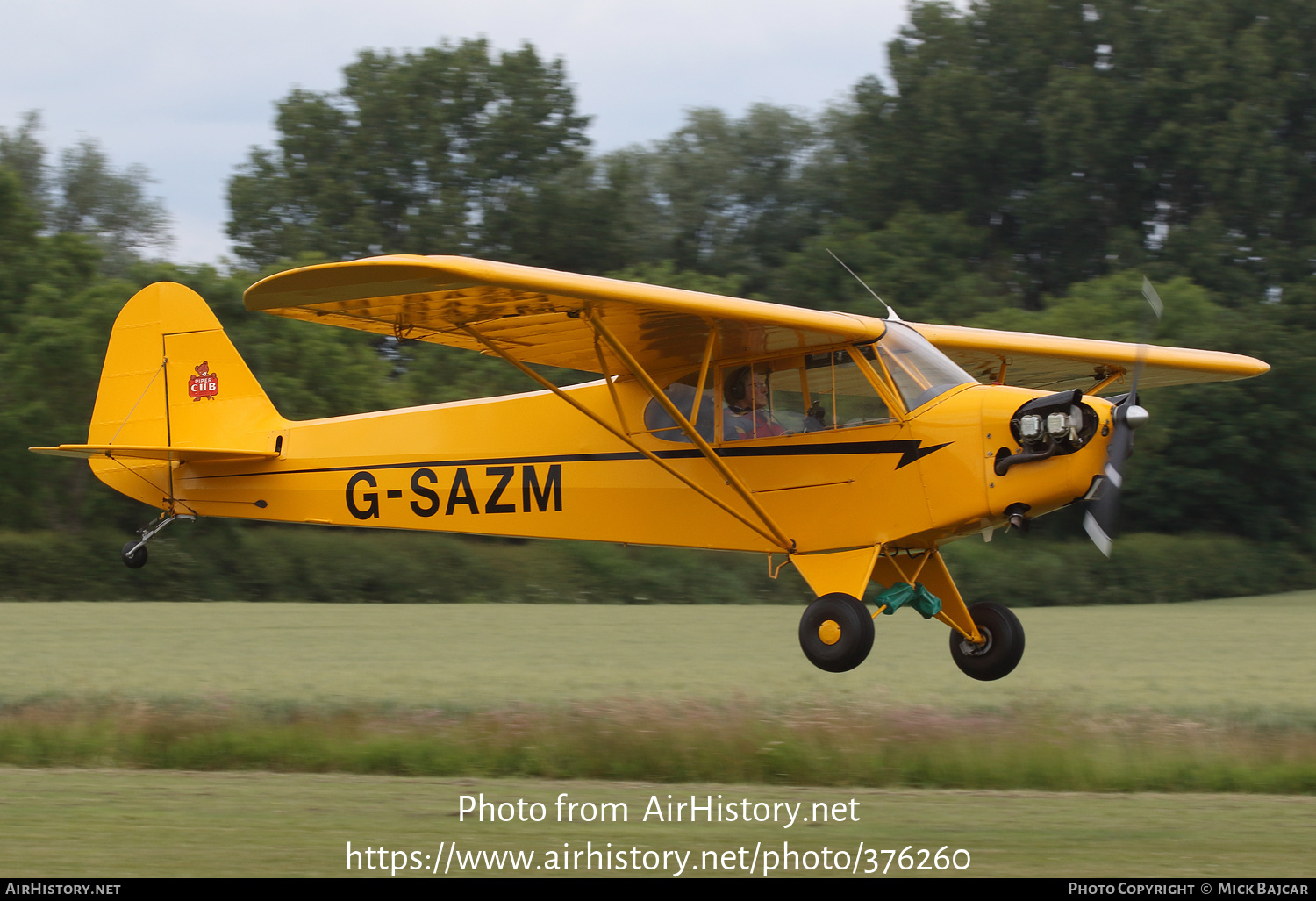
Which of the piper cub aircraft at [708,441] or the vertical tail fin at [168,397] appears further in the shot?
the vertical tail fin at [168,397]

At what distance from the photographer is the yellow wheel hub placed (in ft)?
32.0

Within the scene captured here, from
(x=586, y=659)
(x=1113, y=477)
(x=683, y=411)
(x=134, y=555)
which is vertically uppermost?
(x=1113, y=477)

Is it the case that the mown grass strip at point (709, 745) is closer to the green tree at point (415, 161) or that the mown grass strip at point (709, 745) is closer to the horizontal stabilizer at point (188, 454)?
the horizontal stabilizer at point (188, 454)

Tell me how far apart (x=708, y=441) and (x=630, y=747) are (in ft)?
8.14

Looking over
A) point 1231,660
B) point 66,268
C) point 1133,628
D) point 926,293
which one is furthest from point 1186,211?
point 66,268

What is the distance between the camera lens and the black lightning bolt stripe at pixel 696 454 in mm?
9867

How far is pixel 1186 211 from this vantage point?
146ft

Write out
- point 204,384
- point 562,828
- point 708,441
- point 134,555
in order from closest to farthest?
1. point 562,828
2. point 708,441
3. point 134,555
4. point 204,384

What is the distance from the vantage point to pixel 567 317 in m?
10.0

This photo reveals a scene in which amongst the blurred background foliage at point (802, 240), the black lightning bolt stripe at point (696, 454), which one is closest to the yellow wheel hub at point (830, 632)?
the black lightning bolt stripe at point (696, 454)

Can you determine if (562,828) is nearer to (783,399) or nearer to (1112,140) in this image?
(783,399)

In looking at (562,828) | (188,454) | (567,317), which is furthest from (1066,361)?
(188,454)

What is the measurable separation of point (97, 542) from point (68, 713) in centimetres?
1475

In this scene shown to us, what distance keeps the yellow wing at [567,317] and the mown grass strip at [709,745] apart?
2.93 m
